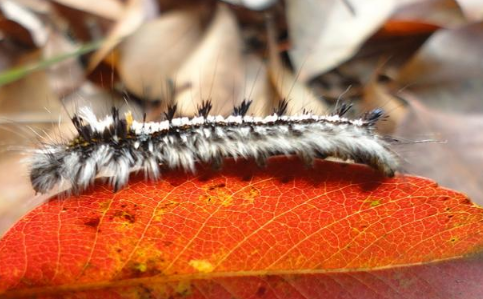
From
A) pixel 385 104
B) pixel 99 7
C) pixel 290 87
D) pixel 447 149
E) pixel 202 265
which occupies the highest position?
pixel 99 7

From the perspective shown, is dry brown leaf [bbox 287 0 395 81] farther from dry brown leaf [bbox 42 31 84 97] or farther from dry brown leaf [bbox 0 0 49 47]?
dry brown leaf [bbox 0 0 49 47]

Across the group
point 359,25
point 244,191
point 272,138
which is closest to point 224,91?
point 359,25

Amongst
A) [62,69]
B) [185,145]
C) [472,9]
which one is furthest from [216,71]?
[472,9]

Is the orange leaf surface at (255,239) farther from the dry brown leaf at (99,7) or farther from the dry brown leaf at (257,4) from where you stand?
the dry brown leaf at (99,7)

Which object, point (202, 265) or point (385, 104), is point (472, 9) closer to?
point (385, 104)

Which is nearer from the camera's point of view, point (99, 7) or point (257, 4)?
point (257, 4)

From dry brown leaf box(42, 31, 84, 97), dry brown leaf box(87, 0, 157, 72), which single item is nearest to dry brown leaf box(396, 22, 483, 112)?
dry brown leaf box(87, 0, 157, 72)
